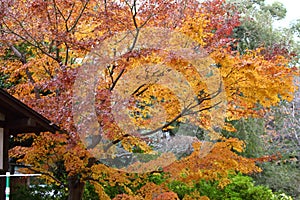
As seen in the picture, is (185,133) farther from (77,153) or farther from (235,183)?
(77,153)

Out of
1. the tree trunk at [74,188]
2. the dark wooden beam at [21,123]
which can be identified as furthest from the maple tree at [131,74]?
the dark wooden beam at [21,123]

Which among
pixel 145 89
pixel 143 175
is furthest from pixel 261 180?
pixel 145 89

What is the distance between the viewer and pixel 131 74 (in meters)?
6.55

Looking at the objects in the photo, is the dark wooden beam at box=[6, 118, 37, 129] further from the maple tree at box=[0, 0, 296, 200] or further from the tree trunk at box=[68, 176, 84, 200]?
the tree trunk at box=[68, 176, 84, 200]

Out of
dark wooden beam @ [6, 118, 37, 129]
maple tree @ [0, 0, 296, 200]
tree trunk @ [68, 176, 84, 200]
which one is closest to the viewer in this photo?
dark wooden beam @ [6, 118, 37, 129]

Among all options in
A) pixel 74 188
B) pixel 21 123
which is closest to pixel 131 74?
pixel 21 123

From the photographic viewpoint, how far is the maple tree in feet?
20.2

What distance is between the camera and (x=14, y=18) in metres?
6.42

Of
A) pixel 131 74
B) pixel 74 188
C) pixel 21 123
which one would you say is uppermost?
pixel 131 74

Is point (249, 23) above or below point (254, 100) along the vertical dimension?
above

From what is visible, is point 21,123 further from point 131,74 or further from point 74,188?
point 74,188

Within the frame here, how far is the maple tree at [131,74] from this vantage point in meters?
6.14

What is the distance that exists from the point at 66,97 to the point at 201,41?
201 cm

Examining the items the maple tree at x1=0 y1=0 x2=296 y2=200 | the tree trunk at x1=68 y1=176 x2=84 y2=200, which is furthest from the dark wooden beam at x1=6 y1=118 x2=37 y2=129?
the tree trunk at x1=68 y1=176 x2=84 y2=200
